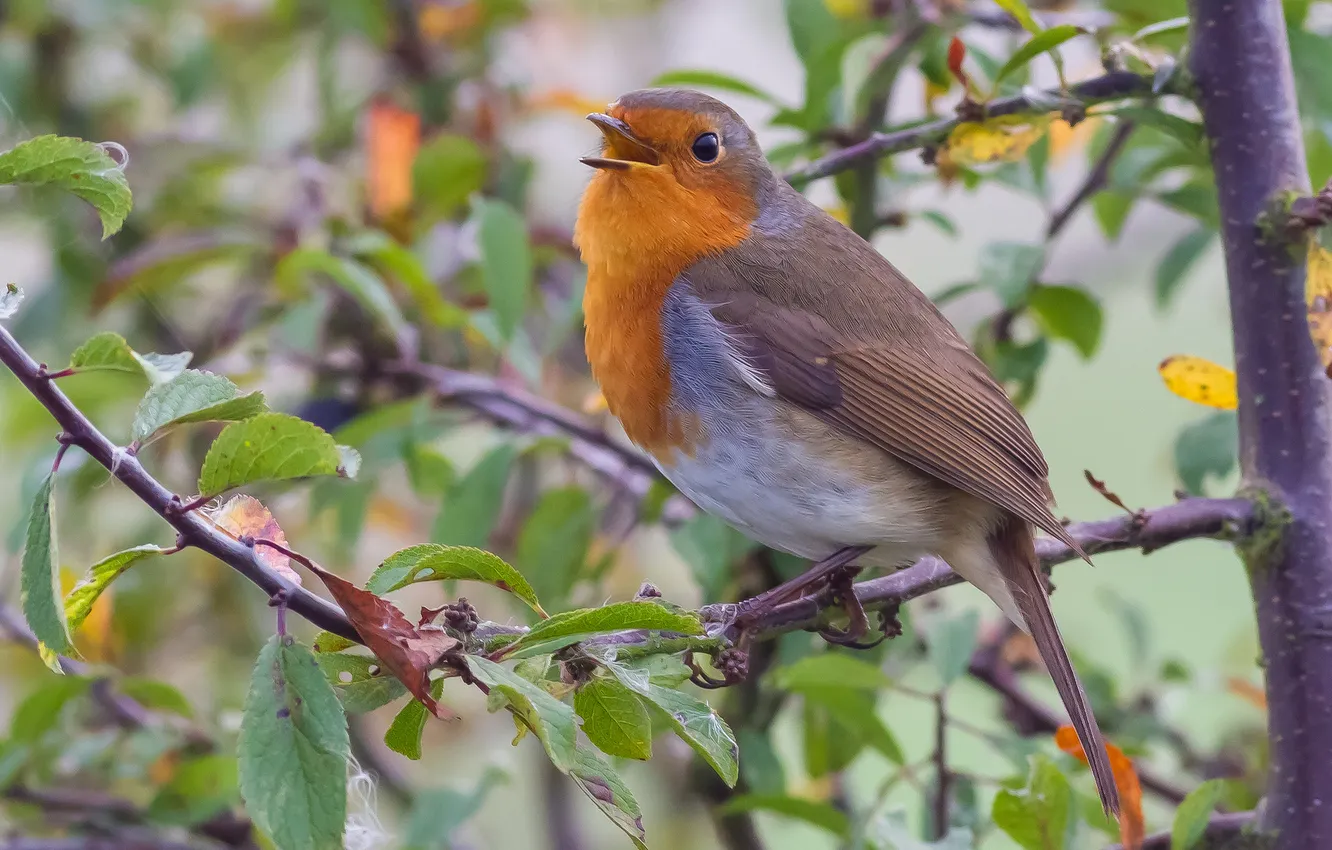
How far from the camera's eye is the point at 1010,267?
2.34 m

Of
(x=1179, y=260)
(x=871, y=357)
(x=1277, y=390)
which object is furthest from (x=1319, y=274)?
(x=1179, y=260)

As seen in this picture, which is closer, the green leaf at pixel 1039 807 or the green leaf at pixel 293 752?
the green leaf at pixel 293 752

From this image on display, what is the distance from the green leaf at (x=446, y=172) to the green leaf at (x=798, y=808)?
156cm

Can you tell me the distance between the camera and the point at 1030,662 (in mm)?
3066

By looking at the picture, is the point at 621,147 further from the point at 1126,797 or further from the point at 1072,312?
the point at 1126,797

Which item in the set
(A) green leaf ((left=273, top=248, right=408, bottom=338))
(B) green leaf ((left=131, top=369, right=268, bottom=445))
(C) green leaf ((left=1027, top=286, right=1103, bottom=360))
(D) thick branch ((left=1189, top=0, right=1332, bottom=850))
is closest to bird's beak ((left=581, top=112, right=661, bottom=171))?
(A) green leaf ((left=273, top=248, right=408, bottom=338))

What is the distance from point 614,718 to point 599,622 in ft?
0.50

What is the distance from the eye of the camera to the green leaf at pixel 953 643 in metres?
2.17

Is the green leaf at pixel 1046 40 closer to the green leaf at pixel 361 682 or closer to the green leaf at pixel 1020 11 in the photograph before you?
the green leaf at pixel 1020 11

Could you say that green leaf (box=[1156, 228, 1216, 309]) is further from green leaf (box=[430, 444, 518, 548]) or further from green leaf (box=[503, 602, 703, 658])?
green leaf (box=[503, 602, 703, 658])

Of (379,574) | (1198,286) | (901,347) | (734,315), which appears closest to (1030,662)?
(901,347)

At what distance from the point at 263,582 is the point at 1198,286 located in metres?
6.95

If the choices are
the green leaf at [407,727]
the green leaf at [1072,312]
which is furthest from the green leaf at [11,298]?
the green leaf at [1072,312]

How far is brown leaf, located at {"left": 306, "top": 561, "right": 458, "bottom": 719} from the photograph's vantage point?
48.4 inches
